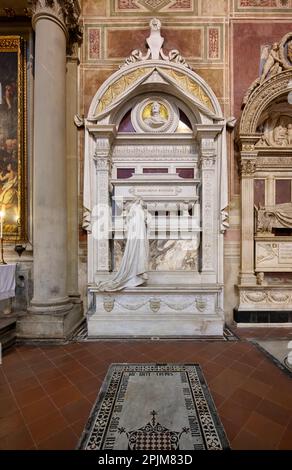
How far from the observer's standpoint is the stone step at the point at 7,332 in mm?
3848

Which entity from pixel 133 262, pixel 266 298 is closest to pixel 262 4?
pixel 133 262

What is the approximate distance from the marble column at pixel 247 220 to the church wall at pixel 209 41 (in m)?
0.16

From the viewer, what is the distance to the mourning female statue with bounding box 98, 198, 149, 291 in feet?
15.1

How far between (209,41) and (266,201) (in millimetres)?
4107

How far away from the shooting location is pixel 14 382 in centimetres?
299

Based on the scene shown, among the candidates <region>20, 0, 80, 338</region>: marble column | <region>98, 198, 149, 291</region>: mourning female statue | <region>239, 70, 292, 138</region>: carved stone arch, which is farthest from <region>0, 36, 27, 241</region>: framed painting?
<region>239, 70, 292, 138</region>: carved stone arch

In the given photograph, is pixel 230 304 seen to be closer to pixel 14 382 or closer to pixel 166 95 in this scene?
pixel 14 382

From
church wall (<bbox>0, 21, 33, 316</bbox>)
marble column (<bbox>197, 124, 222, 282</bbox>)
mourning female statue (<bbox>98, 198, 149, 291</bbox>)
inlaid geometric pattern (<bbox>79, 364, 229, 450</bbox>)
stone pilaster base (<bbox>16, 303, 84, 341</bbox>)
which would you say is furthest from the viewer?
church wall (<bbox>0, 21, 33, 316</bbox>)

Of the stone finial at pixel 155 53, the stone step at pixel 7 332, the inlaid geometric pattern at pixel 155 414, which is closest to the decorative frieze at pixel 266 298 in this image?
the inlaid geometric pattern at pixel 155 414

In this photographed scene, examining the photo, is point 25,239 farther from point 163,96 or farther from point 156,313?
point 163,96

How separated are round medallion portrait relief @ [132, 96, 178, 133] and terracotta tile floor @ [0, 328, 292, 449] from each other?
473 centimetres

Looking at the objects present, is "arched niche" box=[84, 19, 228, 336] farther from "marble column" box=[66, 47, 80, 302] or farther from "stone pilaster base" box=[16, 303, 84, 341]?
"stone pilaster base" box=[16, 303, 84, 341]

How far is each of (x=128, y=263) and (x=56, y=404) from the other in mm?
2571

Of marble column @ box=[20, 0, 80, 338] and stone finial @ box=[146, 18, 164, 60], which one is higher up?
stone finial @ box=[146, 18, 164, 60]
